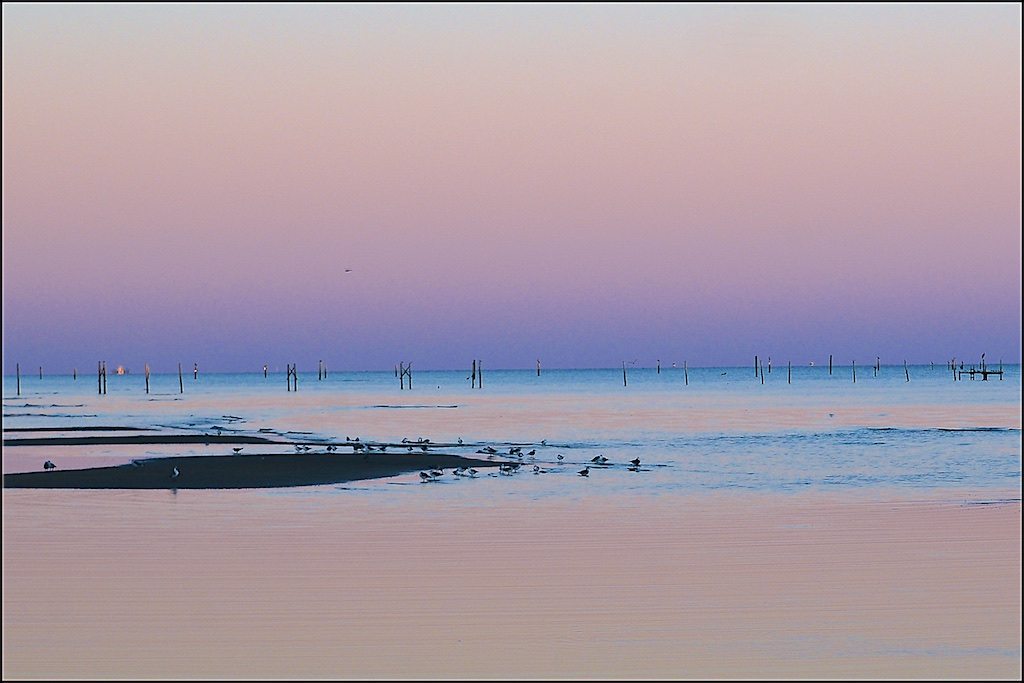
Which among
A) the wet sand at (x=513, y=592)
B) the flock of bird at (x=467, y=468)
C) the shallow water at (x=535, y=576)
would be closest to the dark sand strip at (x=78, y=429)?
the flock of bird at (x=467, y=468)

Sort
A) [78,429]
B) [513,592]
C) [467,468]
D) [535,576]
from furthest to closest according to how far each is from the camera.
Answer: [78,429], [467,468], [535,576], [513,592]

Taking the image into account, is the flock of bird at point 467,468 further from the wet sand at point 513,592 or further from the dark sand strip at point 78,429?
the dark sand strip at point 78,429

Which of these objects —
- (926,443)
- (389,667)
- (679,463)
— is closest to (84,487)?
(679,463)

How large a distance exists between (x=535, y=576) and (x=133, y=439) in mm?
29484

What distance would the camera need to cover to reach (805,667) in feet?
35.3

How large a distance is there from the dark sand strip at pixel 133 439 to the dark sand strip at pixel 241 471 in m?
7.99

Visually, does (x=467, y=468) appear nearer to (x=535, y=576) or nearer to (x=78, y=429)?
(x=535, y=576)

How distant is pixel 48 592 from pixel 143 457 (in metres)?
19.6

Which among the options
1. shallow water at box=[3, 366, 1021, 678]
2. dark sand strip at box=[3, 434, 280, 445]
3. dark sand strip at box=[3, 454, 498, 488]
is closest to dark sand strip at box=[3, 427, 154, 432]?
dark sand strip at box=[3, 434, 280, 445]

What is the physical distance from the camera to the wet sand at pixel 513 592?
11125 millimetres

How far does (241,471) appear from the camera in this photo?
1145 inches

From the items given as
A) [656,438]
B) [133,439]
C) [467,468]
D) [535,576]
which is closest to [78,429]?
[133,439]

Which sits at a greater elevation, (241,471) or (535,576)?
(241,471)

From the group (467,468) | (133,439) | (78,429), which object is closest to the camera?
(467,468)
